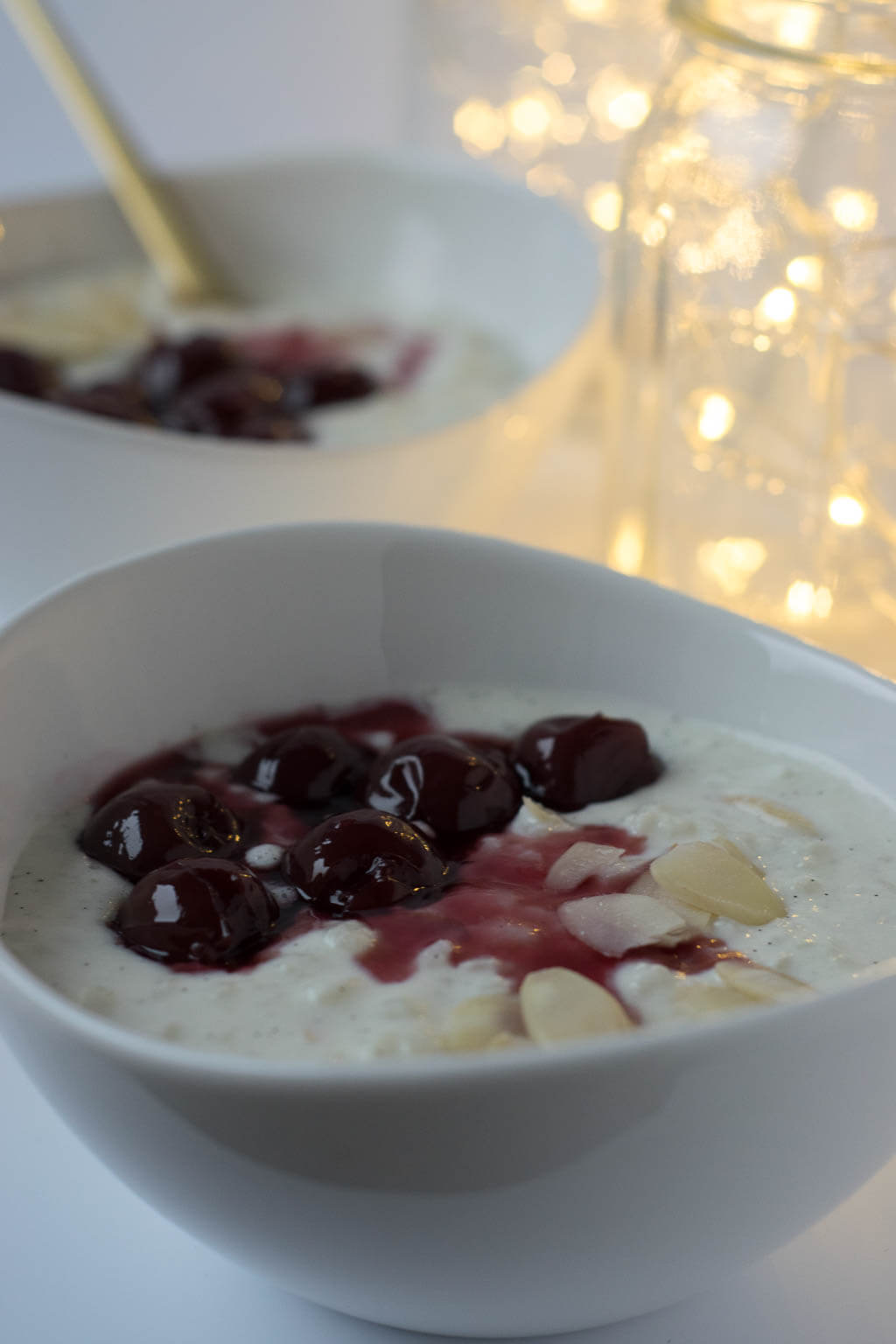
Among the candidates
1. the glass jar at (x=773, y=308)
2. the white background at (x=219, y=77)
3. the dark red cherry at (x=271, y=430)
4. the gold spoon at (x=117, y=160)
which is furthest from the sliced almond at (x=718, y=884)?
the white background at (x=219, y=77)

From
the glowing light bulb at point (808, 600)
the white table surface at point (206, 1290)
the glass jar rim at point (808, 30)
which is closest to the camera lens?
the white table surface at point (206, 1290)

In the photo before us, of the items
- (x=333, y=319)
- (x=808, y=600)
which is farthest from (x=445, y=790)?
(x=333, y=319)

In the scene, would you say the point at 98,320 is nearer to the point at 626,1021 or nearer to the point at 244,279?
the point at 244,279

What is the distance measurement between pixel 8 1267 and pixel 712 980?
24cm

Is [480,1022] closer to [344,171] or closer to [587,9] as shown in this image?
[344,171]

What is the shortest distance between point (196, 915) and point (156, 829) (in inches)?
2.5

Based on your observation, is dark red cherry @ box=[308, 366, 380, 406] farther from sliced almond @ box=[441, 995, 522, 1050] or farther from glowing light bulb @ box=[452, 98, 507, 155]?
sliced almond @ box=[441, 995, 522, 1050]

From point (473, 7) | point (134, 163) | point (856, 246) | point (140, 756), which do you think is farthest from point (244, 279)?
point (140, 756)

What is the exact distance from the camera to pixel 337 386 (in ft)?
3.37

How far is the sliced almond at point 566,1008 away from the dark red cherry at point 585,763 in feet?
0.46

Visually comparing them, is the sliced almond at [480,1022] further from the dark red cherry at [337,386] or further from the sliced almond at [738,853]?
the dark red cherry at [337,386]

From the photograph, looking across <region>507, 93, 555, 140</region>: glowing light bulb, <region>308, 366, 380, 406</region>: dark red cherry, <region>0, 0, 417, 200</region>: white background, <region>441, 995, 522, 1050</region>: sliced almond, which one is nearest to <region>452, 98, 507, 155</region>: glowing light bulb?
<region>507, 93, 555, 140</region>: glowing light bulb

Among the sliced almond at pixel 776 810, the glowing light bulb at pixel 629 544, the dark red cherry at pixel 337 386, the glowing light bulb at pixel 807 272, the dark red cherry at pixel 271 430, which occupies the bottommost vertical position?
the glowing light bulb at pixel 629 544

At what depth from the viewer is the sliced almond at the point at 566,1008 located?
1.47ft
